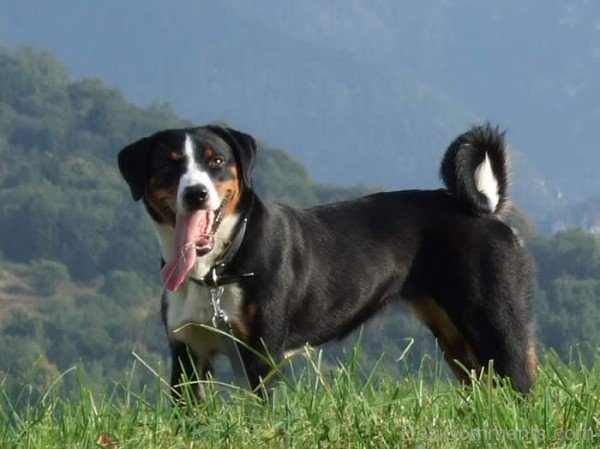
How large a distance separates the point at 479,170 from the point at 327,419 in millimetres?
2739

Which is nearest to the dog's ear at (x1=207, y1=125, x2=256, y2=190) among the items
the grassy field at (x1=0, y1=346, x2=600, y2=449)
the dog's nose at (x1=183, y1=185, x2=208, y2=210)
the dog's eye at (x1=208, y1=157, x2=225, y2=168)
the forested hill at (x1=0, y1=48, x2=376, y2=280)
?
the dog's eye at (x1=208, y1=157, x2=225, y2=168)

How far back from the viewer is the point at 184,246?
596cm

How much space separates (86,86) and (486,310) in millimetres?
125586

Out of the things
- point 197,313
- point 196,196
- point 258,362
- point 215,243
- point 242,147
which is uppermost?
point 242,147

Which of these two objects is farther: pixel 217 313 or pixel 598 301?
pixel 598 301

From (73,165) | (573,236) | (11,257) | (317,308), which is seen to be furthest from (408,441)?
(73,165)

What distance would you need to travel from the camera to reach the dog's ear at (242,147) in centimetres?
618

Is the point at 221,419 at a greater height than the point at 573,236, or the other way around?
the point at 221,419

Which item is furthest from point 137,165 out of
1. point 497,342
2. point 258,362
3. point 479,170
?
point 497,342

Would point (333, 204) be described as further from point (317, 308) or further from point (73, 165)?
point (73, 165)

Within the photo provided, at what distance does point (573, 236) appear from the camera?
88.7 metres

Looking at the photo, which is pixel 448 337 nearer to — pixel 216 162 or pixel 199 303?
pixel 199 303

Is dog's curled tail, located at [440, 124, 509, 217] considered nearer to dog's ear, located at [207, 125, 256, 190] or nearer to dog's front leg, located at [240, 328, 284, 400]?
dog's ear, located at [207, 125, 256, 190]

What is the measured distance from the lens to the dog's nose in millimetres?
5820
